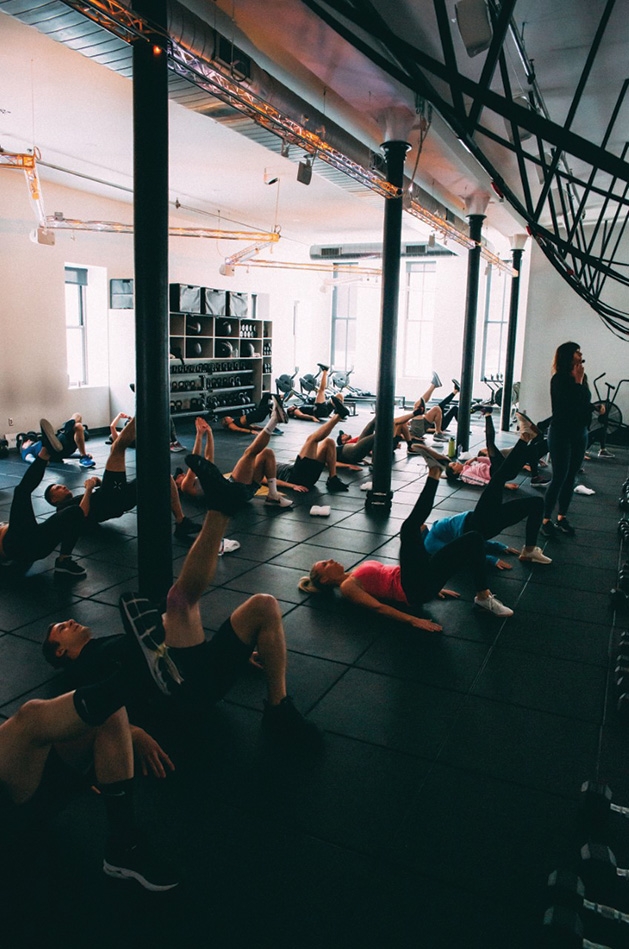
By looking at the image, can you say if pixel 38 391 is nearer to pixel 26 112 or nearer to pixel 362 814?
pixel 26 112

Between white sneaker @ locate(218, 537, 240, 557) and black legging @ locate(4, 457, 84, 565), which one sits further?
white sneaker @ locate(218, 537, 240, 557)

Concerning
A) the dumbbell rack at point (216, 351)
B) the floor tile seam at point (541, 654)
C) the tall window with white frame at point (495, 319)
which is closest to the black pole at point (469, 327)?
the dumbbell rack at point (216, 351)

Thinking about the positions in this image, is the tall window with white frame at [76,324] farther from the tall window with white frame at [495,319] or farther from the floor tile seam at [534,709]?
the tall window with white frame at [495,319]

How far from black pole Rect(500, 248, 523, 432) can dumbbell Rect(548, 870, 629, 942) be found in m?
11.7

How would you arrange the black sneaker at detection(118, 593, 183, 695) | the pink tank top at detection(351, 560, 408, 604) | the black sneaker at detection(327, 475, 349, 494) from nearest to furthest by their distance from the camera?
the black sneaker at detection(118, 593, 183, 695)
the pink tank top at detection(351, 560, 408, 604)
the black sneaker at detection(327, 475, 349, 494)

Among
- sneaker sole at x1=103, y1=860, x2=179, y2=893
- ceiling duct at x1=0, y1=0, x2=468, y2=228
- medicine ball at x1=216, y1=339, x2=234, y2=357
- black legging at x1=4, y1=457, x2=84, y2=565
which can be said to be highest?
ceiling duct at x1=0, y1=0, x2=468, y2=228

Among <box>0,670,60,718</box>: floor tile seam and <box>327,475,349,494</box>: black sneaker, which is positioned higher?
<box>327,475,349,494</box>: black sneaker

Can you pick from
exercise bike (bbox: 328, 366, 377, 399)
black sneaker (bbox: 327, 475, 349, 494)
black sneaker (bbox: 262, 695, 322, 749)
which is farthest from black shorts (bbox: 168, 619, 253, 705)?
exercise bike (bbox: 328, 366, 377, 399)

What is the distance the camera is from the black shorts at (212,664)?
8.43ft

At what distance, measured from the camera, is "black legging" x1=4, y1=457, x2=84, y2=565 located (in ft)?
14.9

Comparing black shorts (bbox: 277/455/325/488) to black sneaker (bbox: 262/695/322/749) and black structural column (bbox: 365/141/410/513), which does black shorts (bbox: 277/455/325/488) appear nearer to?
black structural column (bbox: 365/141/410/513)

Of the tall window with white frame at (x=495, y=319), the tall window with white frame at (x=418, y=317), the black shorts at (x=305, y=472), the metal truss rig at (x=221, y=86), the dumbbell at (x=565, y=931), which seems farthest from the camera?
the tall window with white frame at (x=418, y=317)

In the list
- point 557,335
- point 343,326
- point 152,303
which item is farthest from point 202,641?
point 343,326

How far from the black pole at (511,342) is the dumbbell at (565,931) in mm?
11826
